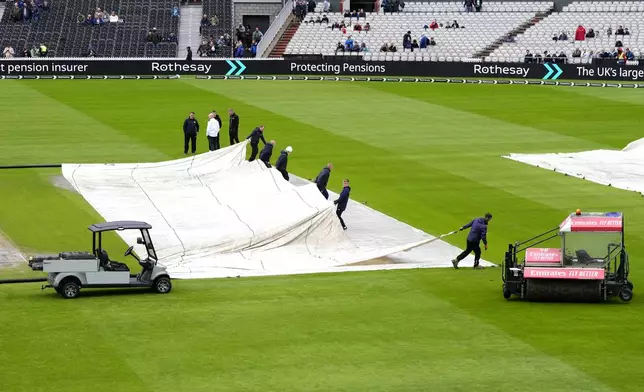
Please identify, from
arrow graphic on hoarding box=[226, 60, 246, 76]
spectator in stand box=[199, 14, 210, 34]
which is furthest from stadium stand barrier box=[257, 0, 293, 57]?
arrow graphic on hoarding box=[226, 60, 246, 76]

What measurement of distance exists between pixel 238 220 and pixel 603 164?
640 inches

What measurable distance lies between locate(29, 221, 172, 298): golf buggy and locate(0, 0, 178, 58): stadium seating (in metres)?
57.9

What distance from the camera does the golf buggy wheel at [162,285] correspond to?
26.2 m

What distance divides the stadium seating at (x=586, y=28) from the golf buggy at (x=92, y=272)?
53.7 m

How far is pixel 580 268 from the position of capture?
25.1m

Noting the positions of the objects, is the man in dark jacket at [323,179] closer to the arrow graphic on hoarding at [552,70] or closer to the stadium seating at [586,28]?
the arrow graphic on hoarding at [552,70]

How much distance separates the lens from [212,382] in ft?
65.4

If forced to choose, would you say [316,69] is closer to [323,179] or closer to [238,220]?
[323,179]

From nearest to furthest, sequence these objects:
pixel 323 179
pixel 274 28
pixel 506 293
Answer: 1. pixel 506 293
2. pixel 323 179
3. pixel 274 28

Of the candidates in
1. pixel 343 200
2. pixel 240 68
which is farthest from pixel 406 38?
pixel 343 200

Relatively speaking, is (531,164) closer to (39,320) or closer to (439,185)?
(439,185)

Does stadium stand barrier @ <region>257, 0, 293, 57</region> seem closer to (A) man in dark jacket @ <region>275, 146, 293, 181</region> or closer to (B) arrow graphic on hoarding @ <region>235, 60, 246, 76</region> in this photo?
(B) arrow graphic on hoarding @ <region>235, 60, 246, 76</region>

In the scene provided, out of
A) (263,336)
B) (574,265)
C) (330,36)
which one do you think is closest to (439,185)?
(574,265)

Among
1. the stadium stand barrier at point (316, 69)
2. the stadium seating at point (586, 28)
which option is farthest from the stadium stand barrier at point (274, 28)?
the stadium seating at point (586, 28)
